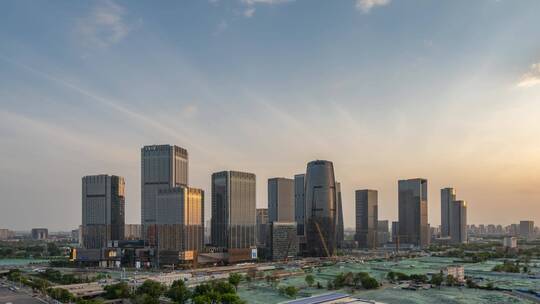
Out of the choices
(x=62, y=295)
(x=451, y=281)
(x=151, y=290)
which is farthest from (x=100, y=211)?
(x=451, y=281)

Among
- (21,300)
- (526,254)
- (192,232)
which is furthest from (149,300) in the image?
(526,254)

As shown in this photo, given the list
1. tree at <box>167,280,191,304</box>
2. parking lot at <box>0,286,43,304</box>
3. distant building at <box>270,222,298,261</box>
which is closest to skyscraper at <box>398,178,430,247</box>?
distant building at <box>270,222,298,261</box>

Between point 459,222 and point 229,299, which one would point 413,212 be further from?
point 229,299

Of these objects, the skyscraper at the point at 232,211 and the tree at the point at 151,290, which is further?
the skyscraper at the point at 232,211

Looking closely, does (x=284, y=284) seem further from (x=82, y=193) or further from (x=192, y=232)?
(x=82, y=193)

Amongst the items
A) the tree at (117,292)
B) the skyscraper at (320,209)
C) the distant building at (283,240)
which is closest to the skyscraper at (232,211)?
the distant building at (283,240)

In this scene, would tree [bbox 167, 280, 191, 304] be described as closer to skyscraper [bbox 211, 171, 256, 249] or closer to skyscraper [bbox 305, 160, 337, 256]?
skyscraper [bbox 211, 171, 256, 249]

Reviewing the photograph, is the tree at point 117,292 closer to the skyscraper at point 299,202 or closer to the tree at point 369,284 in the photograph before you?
the tree at point 369,284

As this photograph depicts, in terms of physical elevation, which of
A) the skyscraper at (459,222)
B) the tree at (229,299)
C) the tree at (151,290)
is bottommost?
the skyscraper at (459,222)
